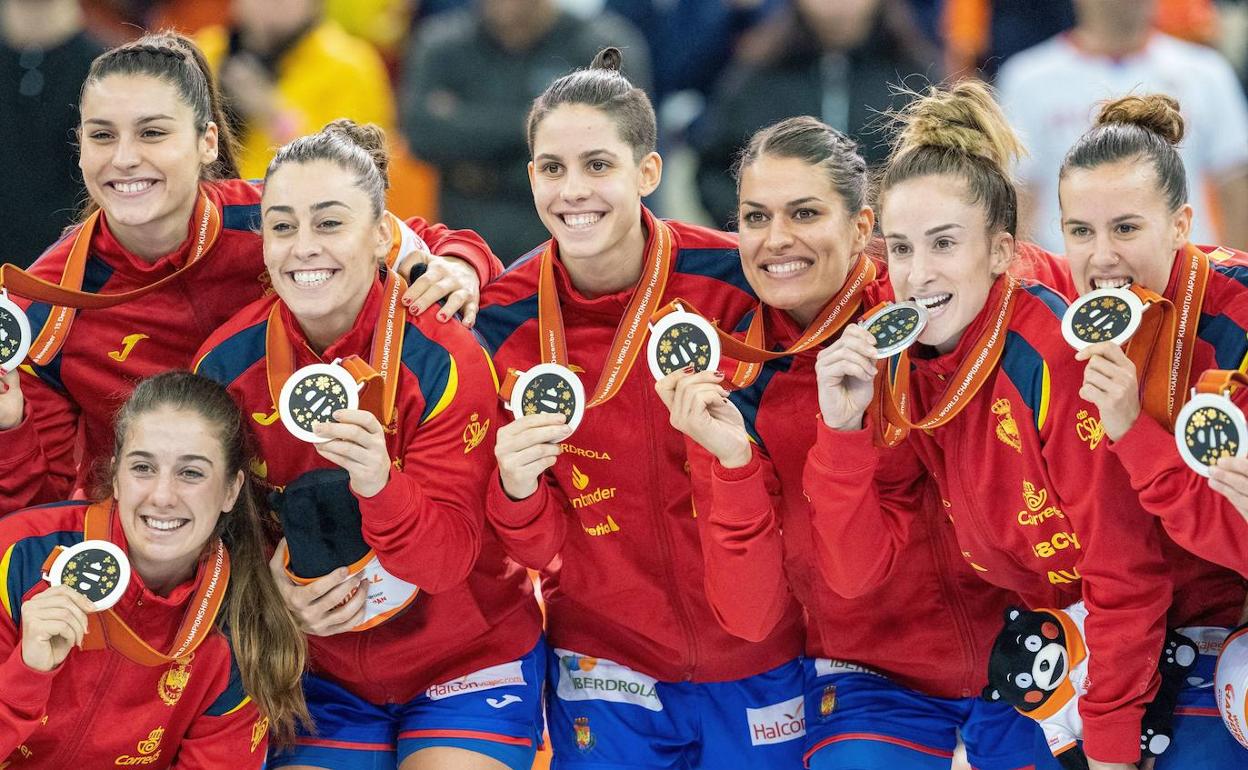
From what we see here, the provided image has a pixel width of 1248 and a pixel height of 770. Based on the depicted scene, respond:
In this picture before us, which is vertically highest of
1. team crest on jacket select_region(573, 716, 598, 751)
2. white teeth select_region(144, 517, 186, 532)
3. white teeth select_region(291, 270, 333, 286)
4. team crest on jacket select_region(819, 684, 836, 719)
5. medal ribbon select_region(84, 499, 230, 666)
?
white teeth select_region(291, 270, 333, 286)

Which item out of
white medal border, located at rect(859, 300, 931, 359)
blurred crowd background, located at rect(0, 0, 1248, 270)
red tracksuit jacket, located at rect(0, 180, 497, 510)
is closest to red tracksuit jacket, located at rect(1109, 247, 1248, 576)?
white medal border, located at rect(859, 300, 931, 359)

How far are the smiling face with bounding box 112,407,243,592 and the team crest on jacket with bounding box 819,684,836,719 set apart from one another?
68.3 inches

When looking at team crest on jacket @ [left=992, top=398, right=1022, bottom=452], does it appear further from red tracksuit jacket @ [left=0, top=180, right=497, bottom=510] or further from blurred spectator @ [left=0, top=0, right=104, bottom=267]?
blurred spectator @ [left=0, top=0, right=104, bottom=267]

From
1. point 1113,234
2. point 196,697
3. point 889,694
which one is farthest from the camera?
point 889,694

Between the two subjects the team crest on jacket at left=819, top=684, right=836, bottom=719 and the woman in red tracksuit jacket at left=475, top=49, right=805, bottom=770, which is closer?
the woman in red tracksuit jacket at left=475, top=49, right=805, bottom=770

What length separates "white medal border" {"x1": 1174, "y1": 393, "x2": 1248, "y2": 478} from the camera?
11.8 ft

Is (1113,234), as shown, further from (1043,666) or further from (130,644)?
(130,644)

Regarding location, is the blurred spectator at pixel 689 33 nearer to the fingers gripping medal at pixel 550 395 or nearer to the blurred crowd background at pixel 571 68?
the blurred crowd background at pixel 571 68

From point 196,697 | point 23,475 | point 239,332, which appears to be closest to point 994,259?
point 239,332

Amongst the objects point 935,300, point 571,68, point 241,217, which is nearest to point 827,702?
point 935,300

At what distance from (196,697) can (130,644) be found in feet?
0.91

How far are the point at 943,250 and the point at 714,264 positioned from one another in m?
0.67

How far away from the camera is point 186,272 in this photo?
15.1 feet

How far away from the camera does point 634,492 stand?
14.9 feet
